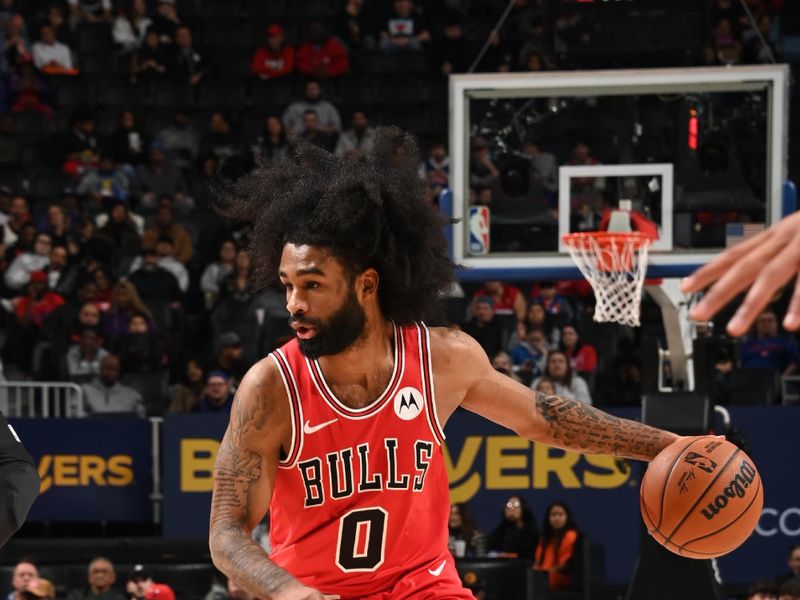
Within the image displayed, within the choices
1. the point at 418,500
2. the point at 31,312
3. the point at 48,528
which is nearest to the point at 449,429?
the point at 48,528

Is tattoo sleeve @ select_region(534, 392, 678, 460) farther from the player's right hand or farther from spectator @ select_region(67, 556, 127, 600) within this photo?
spectator @ select_region(67, 556, 127, 600)

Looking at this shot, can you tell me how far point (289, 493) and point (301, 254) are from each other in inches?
30.5

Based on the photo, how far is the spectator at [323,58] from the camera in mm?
→ 17312

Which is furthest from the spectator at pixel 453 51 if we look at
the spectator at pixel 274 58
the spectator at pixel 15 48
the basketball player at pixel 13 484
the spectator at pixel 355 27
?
the basketball player at pixel 13 484

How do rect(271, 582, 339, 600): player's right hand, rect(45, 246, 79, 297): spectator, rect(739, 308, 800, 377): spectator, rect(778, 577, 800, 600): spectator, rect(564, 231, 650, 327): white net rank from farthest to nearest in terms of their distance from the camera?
rect(45, 246, 79, 297): spectator, rect(739, 308, 800, 377): spectator, rect(778, 577, 800, 600): spectator, rect(564, 231, 650, 327): white net, rect(271, 582, 339, 600): player's right hand

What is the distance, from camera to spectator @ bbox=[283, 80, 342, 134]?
Answer: 642 inches

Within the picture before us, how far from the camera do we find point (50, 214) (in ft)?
49.2

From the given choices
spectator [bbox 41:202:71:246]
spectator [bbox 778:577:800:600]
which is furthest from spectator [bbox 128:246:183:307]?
spectator [bbox 778:577:800:600]

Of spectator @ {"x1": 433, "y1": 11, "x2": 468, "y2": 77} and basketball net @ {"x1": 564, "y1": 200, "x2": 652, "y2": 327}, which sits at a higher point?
spectator @ {"x1": 433, "y1": 11, "x2": 468, "y2": 77}

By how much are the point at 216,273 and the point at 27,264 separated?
1.81 m

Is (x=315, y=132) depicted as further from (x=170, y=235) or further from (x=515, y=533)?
(x=515, y=533)

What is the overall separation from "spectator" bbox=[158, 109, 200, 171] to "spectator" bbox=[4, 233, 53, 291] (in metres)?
2.48

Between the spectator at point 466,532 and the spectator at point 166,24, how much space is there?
8.18 metres

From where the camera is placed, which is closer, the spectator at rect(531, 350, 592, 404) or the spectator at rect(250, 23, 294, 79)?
the spectator at rect(531, 350, 592, 404)
